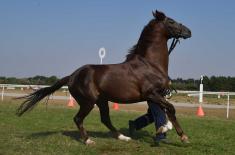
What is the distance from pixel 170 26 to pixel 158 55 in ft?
2.11

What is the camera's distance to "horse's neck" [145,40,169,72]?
9.16 metres

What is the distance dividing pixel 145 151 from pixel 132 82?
4.68ft

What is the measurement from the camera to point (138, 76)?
8.95 m

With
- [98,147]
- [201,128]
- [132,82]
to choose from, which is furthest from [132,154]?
[201,128]

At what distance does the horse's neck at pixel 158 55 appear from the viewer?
9161mm

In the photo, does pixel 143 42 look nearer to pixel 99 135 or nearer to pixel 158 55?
pixel 158 55

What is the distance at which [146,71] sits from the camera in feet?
29.5

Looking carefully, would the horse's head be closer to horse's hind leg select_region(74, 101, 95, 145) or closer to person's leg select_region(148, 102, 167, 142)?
person's leg select_region(148, 102, 167, 142)

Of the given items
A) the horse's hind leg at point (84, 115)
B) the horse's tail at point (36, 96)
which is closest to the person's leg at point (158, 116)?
the horse's hind leg at point (84, 115)

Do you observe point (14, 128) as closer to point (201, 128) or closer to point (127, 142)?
point (127, 142)

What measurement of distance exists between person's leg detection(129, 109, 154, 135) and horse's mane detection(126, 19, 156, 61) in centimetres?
143

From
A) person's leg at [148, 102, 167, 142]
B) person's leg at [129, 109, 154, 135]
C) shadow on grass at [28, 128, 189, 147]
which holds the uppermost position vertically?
person's leg at [148, 102, 167, 142]

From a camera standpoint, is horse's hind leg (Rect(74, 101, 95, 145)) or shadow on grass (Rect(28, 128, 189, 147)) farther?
shadow on grass (Rect(28, 128, 189, 147))

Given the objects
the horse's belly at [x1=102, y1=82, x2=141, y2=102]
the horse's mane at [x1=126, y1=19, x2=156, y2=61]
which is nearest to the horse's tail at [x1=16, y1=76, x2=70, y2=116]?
the horse's belly at [x1=102, y1=82, x2=141, y2=102]
